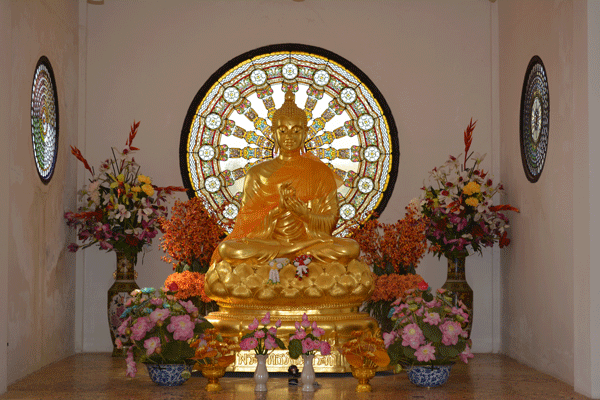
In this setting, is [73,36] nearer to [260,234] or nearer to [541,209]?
[260,234]

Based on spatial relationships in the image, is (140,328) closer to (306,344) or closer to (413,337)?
(306,344)

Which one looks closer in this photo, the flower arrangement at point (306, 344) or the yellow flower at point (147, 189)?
the flower arrangement at point (306, 344)

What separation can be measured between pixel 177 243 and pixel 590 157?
146 inches

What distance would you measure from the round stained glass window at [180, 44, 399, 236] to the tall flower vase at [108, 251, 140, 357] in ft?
3.72

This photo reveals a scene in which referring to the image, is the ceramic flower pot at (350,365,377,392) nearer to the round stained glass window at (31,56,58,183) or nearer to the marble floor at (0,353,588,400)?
the marble floor at (0,353,588,400)

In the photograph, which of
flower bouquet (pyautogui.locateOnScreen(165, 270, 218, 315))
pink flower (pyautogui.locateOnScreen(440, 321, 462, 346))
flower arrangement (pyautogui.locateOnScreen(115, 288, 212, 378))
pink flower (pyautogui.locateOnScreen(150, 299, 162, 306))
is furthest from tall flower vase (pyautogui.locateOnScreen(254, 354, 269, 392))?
flower bouquet (pyautogui.locateOnScreen(165, 270, 218, 315))

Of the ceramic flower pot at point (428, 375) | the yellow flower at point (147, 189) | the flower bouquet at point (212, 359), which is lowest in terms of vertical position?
the ceramic flower pot at point (428, 375)

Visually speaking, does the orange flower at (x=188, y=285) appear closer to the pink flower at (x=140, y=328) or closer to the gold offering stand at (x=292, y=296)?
the gold offering stand at (x=292, y=296)

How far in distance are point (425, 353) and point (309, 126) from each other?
3.58 metres

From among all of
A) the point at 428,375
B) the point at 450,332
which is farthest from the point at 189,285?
the point at 450,332

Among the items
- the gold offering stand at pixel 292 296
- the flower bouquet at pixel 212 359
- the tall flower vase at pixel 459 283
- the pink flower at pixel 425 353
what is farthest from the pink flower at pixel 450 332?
the tall flower vase at pixel 459 283

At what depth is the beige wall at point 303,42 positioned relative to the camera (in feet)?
25.3

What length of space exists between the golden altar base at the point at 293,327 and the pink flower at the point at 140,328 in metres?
0.88

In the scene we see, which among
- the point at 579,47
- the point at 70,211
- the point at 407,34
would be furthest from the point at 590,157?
the point at 70,211
